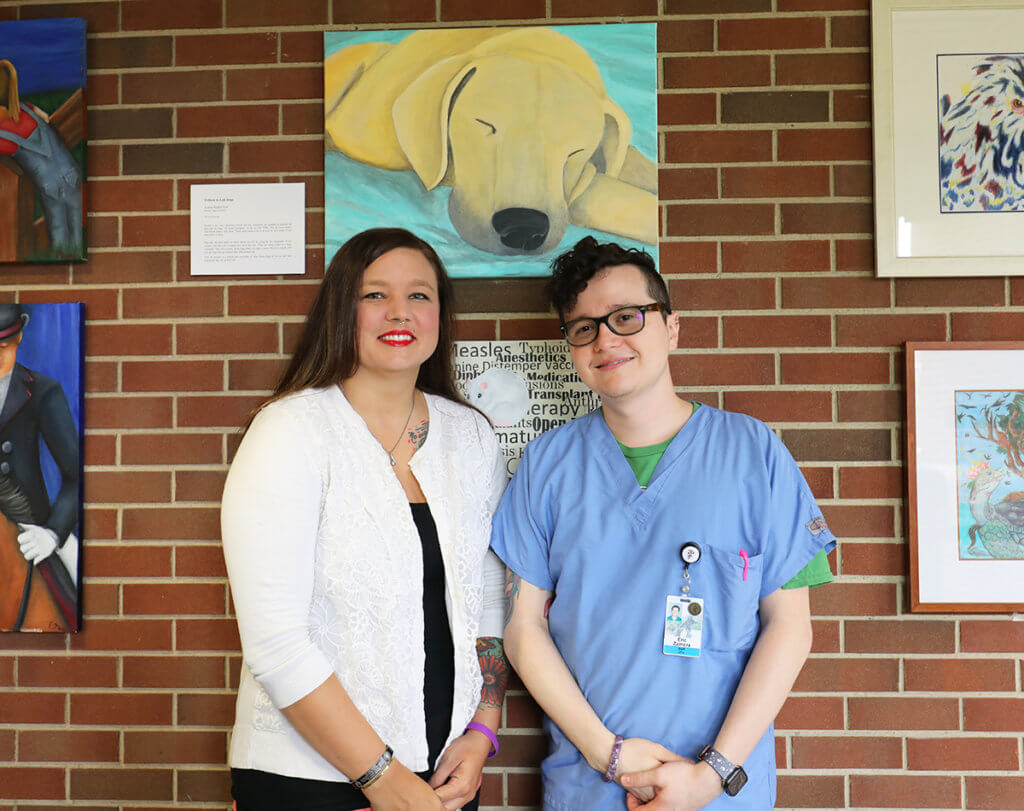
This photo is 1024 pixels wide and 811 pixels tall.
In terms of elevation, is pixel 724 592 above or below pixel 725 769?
above

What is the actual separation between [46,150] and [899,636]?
240cm

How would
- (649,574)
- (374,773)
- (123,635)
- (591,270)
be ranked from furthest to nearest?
(123,635) → (591,270) → (649,574) → (374,773)

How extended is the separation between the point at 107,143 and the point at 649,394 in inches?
59.6

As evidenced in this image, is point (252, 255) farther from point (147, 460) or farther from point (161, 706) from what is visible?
point (161, 706)

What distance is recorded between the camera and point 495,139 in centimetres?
192

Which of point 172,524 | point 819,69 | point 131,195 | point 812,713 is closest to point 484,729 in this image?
point 812,713

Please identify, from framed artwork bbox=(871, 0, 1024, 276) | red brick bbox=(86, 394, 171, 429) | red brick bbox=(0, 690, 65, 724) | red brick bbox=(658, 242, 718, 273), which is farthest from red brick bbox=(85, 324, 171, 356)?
framed artwork bbox=(871, 0, 1024, 276)

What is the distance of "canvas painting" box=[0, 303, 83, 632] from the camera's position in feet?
6.37

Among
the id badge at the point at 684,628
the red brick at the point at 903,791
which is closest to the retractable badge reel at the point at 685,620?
the id badge at the point at 684,628

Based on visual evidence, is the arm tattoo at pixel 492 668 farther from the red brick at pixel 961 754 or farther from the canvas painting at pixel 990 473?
the canvas painting at pixel 990 473

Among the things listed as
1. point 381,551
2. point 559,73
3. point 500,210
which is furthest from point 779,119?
point 381,551

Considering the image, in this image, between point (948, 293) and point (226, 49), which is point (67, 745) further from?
point (948, 293)

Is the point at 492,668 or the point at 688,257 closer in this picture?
the point at 492,668

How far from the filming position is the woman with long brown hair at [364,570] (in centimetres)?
141
